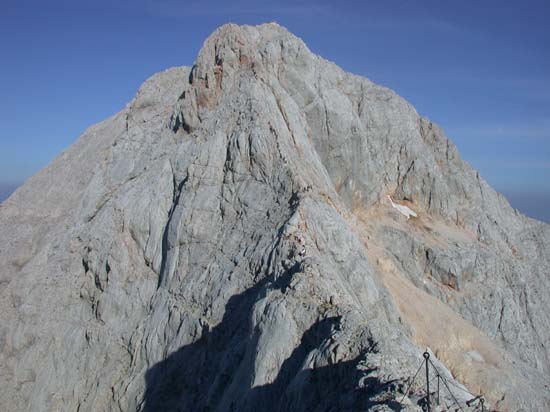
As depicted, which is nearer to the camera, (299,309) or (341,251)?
(299,309)

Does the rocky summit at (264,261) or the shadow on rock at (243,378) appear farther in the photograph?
the rocky summit at (264,261)

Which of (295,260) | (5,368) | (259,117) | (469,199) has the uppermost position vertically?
(469,199)

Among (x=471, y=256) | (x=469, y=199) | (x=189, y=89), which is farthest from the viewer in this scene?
(x=469, y=199)

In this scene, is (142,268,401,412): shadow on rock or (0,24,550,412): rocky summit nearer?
(142,268,401,412): shadow on rock

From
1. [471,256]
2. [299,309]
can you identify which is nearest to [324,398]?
[299,309]

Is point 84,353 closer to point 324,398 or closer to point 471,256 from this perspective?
point 324,398

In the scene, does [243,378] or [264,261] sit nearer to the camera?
[243,378]

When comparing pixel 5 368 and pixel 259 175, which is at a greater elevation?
pixel 259 175

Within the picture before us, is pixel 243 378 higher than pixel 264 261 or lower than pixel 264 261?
lower
